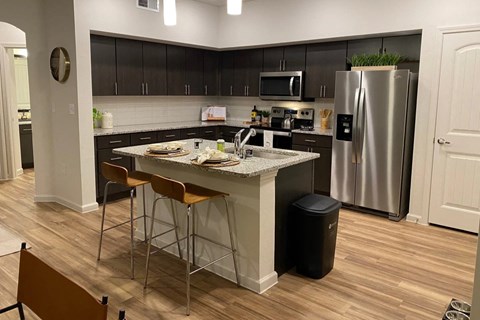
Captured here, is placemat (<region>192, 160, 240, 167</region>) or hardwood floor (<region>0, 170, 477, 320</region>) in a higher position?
placemat (<region>192, 160, 240, 167</region>)

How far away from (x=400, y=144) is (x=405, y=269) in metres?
1.54

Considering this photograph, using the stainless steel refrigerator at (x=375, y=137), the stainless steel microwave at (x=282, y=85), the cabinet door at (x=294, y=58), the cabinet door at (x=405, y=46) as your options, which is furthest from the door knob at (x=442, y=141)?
the cabinet door at (x=294, y=58)

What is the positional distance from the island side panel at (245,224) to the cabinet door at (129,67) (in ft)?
8.76

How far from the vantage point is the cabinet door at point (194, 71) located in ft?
20.7

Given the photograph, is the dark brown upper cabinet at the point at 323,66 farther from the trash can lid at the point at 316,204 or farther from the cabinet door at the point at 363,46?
the trash can lid at the point at 316,204

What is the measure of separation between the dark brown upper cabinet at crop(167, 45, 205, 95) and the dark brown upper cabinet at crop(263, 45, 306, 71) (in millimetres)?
1142

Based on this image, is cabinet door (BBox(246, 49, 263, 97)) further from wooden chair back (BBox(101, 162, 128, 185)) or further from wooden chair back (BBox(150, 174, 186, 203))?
wooden chair back (BBox(150, 174, 186, 203))

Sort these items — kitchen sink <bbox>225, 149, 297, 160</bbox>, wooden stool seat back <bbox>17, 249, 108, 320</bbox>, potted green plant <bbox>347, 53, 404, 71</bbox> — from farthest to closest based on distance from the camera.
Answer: potted green plant <bbox>347, 53, 404, 71</bbox> < kitchen sink <bbox>225, 149, 297, 160</bbox> < wooden stool seat back <bbox>17, 249, 108, 320</bbox>

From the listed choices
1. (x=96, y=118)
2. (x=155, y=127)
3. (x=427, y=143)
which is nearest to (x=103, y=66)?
(x=96, y=118)

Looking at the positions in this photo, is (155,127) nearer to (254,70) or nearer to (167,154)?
(254,70)

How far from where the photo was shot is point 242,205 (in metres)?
2.92

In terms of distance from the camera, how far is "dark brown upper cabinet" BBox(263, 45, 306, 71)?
18.7 feet

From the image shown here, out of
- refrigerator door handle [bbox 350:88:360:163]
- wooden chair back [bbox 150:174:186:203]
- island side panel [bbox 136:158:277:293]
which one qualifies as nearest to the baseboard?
island side panel [bbox 136:158:277:293]

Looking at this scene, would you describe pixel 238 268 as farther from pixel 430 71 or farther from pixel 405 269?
pixel 430 71
